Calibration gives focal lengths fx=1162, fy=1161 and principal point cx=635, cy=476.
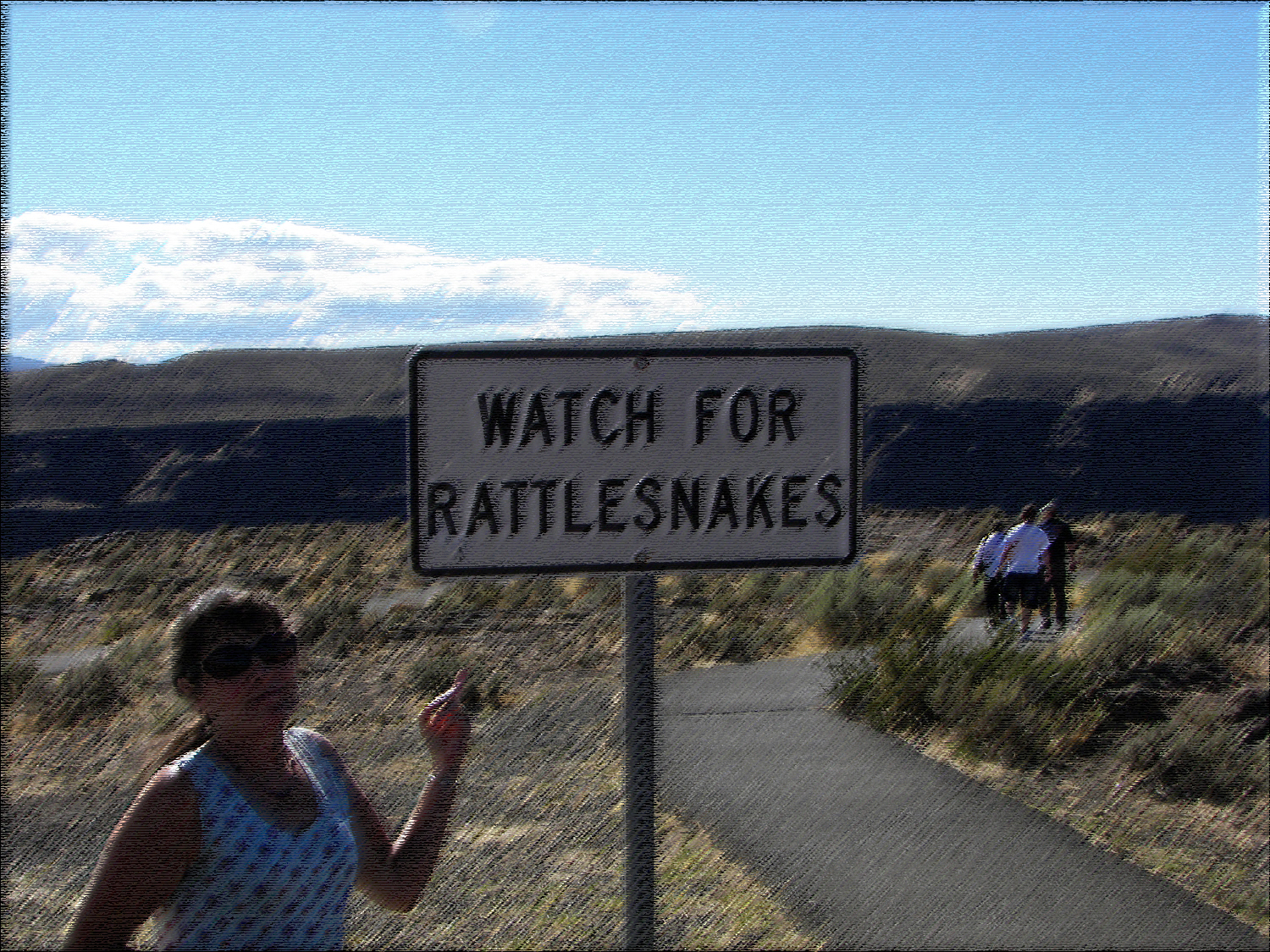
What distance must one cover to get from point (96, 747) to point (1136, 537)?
9.19 feet

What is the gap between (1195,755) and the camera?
169 inches

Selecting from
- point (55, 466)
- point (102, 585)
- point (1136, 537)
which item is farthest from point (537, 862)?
point (1136, 537)

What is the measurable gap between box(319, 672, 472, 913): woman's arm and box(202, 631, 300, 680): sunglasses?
197 millimetres

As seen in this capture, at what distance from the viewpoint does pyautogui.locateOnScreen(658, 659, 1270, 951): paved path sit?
10.3 feet

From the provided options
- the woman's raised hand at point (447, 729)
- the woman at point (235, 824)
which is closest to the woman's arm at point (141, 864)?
the woman at point (235, 824)

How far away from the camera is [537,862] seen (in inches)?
117

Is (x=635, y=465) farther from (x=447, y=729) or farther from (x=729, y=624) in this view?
(x=729, y=624)

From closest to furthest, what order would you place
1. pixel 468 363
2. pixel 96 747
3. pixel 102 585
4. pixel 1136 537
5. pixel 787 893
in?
pixel 468 363 → pixel 102 585 → pixel 96 747 → pixel 787 893 → pixel 1136 537

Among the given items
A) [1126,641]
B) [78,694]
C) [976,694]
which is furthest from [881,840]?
[78,694]

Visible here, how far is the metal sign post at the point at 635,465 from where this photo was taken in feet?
6.64

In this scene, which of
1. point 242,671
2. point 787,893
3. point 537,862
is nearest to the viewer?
point 242,671

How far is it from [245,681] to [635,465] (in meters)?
0.76

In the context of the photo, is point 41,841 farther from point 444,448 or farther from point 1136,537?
point 1136,537

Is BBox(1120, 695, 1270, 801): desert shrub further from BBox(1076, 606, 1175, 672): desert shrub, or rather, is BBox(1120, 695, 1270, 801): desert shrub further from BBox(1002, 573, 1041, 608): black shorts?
BBox(1002, 573, 1041, 608): black shorts
